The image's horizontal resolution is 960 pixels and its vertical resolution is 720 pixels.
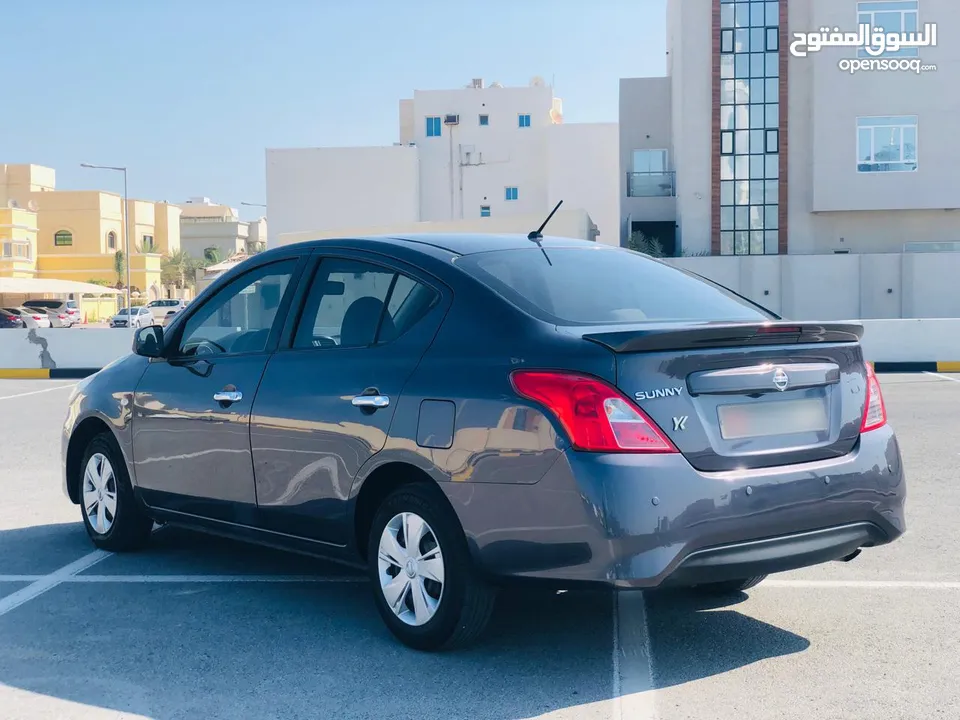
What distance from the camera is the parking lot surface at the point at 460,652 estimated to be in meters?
4.25

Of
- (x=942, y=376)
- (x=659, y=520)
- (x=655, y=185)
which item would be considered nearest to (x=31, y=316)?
(x=655, y=185)

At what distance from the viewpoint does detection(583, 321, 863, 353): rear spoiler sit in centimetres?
427

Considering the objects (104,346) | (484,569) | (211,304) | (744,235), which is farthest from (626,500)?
(744,235)

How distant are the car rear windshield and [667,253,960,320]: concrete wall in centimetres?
3857

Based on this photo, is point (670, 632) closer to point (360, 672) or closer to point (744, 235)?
point (360, 672)

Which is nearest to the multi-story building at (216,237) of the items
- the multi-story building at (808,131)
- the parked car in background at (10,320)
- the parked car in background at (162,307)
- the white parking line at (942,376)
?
the parked car in background at (162,307)

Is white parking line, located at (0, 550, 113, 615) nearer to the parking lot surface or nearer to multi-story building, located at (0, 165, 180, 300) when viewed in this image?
the parking lot surface

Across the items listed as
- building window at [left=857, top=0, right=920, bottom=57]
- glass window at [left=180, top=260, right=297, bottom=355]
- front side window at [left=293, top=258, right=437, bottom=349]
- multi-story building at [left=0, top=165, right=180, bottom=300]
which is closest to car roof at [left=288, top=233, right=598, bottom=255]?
front side window at [left=293, top=258, right=437, bottom=349]

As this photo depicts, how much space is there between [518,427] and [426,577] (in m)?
0.80

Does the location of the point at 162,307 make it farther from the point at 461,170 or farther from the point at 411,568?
the point at 411,568

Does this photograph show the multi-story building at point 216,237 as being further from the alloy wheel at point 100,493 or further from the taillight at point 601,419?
the taillight at point 601,419

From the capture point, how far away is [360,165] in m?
67.1

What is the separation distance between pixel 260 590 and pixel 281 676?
1.41 m

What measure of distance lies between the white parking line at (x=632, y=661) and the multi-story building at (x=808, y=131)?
42.1 metres
